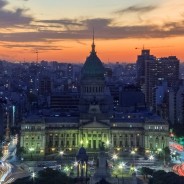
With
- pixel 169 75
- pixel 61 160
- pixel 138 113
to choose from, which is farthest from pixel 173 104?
pixel 169 75

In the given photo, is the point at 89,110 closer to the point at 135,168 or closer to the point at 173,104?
the point at 135,168

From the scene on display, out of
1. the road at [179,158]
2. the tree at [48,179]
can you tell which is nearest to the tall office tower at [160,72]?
the road at [179,158]

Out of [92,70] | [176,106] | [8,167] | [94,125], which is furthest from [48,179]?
[176,106]

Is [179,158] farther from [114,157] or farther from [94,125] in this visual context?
[94,125]

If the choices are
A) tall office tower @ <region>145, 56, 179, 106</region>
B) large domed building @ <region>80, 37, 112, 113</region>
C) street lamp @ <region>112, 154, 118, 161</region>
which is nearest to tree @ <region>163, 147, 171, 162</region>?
street lamp @ <region>112, 154, 118, 161</region>

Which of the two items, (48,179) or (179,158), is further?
(179,158)

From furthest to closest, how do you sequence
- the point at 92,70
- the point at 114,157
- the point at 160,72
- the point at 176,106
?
1. the point at 160,72
2. the point at 176,106
3. the point at 92,70
4. the point at 114,157

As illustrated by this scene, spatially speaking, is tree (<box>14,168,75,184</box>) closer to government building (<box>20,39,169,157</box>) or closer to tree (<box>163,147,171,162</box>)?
tree (<box>163,147,171,162</box>)
